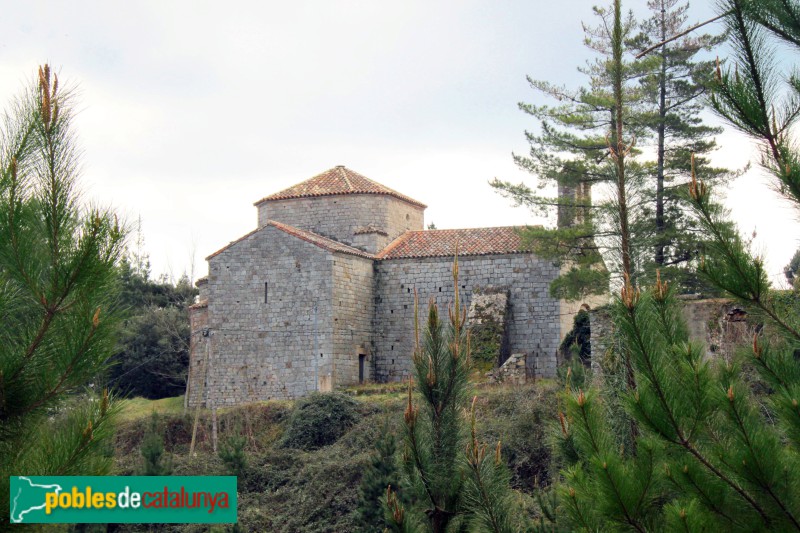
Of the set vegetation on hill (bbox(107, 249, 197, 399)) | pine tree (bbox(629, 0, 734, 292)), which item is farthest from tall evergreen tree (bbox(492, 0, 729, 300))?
vegetation on hill (bbox(107, 249, 197, 399))

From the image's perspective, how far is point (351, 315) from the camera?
103 ft

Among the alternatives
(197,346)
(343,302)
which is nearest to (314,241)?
(343,302)

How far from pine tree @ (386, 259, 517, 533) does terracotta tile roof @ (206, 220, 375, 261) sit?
23.0 meters

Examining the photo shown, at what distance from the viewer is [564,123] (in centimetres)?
2823

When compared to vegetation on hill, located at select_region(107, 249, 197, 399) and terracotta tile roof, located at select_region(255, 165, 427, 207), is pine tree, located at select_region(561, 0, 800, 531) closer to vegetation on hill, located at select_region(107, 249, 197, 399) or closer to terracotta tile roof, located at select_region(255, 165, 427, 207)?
terracotta tile roof, located at select_region(255, 165, 427, 207)

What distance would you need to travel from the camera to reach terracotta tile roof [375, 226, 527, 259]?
31.5 metres

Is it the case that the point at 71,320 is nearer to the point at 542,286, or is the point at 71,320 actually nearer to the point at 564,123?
the point at 564,123

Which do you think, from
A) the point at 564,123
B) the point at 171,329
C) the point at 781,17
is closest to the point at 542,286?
the point at 564,123

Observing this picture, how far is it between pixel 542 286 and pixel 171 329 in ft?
52.1

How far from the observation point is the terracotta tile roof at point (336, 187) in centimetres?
3341

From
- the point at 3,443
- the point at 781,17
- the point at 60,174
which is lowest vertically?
the point at 3,443

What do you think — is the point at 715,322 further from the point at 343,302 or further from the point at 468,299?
the point at 343,302

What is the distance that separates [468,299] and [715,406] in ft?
79.5

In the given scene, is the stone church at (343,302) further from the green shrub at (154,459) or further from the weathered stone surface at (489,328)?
the green shrub at (154,459)
